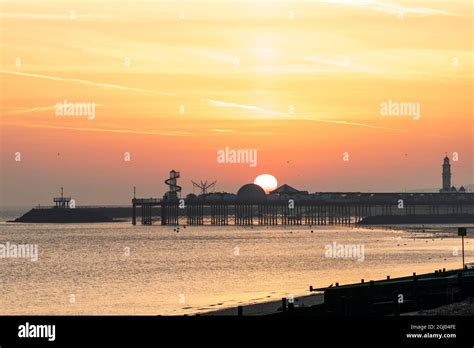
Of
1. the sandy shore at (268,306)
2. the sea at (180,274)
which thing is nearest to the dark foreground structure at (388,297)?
the sandy shore at (268,306)

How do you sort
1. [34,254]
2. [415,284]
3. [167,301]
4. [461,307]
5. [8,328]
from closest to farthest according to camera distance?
[8,328], [461,307], [415,284], [167,301], [34,254]

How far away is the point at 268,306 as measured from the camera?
63844mm

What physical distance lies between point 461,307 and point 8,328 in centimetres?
2560

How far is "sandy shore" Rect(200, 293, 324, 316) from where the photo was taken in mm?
59531

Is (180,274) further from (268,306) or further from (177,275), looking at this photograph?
A: (268,306)

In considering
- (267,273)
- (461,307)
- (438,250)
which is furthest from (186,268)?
(461,307)

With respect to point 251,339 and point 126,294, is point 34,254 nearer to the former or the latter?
point 126,294

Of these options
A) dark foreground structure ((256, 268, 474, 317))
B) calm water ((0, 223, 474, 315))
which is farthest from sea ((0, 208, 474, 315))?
dark foreground structure ((256, 268, 474, 317))

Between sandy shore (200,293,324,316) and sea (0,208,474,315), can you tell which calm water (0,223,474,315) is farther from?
sandy shore (200,293,324,316)

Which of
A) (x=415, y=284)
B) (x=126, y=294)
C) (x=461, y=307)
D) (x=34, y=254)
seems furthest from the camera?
(x=34, y=254)

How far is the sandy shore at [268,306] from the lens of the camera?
59.5 meters

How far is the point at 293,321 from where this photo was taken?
31297 millimetres

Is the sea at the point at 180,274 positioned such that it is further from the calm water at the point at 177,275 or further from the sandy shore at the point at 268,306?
the sandy shore at the point at 268,306

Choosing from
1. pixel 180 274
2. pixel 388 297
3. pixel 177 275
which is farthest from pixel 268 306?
pixel 180 274
